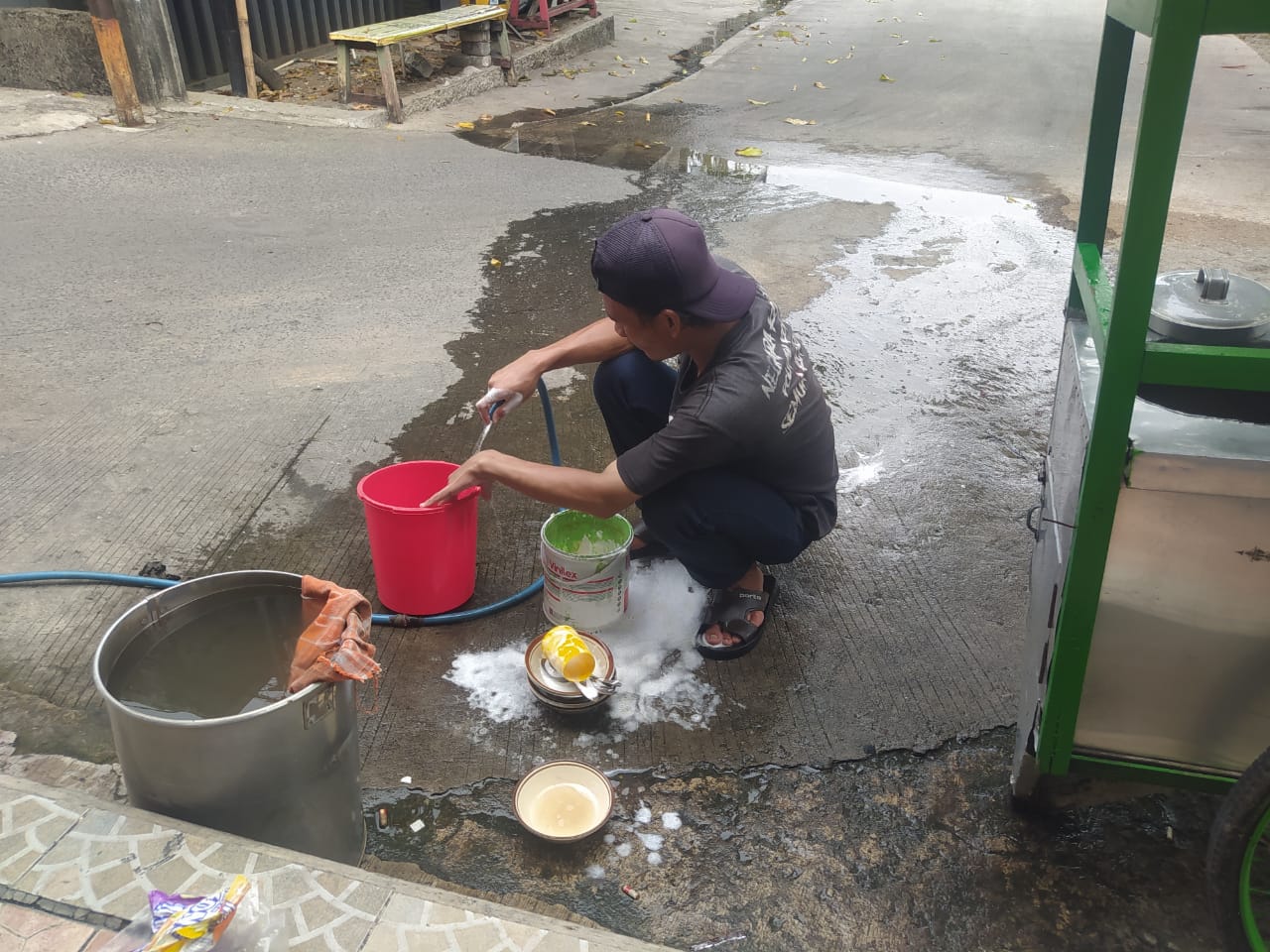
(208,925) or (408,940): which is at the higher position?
(208,925)

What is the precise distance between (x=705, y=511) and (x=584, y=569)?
14.3 inches

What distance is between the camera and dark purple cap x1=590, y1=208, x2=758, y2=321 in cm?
220

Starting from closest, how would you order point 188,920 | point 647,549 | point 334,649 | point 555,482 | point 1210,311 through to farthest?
point 188,920, point 334,649, point 1210,311, point 555,482, point 647,549

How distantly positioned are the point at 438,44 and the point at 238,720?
1095 cm

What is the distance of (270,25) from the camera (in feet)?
30.7

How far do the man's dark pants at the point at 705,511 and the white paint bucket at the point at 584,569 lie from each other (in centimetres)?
15

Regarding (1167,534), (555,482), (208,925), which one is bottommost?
(208,925)

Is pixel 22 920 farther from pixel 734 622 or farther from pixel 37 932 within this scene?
pixel 734 622

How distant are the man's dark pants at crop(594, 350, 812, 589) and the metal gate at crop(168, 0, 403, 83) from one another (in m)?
7.35

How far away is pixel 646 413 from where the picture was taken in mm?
2922

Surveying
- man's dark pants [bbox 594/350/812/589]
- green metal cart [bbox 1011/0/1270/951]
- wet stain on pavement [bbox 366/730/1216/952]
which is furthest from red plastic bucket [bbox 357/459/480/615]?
green metal cart [bbox 1011/0/1270/951]

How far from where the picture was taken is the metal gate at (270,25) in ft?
27.9

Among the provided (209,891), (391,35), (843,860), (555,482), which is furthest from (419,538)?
(391,35)

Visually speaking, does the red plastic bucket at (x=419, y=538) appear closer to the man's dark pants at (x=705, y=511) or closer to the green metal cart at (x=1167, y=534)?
the man's dark pants at (x=705, y=511)
